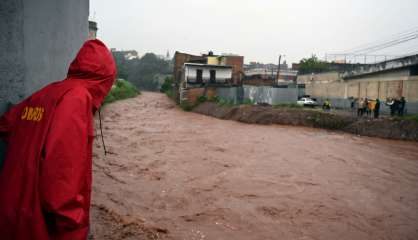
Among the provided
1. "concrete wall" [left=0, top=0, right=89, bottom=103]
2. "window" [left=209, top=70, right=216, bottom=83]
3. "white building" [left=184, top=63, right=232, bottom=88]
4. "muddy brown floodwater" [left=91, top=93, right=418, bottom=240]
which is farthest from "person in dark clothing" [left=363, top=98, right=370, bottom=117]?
"concrete wall" [left=0, top=0, right=89, bottom=103]

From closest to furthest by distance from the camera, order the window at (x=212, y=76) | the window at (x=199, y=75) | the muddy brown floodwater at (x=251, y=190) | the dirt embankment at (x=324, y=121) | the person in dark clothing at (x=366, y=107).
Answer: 1. the muddy brown floodwater at (x=251, y=190)
2. the dirt embankment at (x=324, y=121)
3. the person in dark clothing at (x=366, y=107)
4. the window at (x=199, y=75)
5. the window at (x=212, y=76)

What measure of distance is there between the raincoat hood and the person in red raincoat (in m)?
0.13

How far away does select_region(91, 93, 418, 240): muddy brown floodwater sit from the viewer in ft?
17.2

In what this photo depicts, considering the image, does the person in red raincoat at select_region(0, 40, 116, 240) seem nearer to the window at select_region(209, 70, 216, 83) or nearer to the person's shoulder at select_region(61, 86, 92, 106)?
the person's shoulder at select_region(61, 86, 92, 106)

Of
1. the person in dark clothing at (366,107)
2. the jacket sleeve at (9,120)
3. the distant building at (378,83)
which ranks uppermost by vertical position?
the distant building at (378,83)

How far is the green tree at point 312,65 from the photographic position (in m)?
53.1

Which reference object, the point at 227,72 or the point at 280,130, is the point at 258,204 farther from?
the point at 227,72

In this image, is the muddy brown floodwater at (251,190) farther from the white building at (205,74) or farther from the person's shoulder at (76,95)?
the white building at (205,74)

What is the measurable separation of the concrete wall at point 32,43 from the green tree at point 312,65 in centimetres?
5289

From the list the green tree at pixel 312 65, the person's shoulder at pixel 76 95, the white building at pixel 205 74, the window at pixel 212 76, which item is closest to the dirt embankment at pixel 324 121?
the white building at pixel 205 74

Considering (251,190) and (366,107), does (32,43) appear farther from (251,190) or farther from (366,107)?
(366,107)

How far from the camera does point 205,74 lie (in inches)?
1580

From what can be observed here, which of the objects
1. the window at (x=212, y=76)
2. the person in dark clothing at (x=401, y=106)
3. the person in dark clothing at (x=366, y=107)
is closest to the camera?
the person in dark clothing at (x=401, y=106)

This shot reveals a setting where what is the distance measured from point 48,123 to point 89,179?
1.28ft
